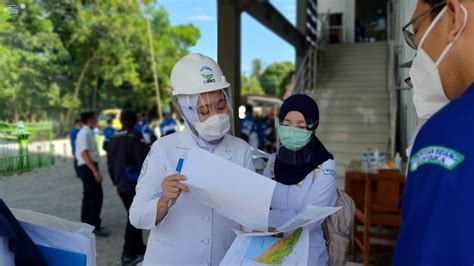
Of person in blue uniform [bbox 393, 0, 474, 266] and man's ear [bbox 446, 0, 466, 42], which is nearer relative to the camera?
person in blue uniform [bbox 393, 0, 474, 266]

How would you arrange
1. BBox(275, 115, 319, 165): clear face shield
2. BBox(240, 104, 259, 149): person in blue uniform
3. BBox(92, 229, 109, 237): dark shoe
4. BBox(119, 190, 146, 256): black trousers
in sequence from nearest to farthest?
BBox(275, 115, 319, 165): clear face shield → BBox(119, 190, 146, 256): black trousers → BBox(92, 229, 109, 237): dark shoe → BBox(240, 104, 259, 149): person in blue uniform

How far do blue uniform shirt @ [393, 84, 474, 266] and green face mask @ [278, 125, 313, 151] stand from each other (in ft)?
2.76

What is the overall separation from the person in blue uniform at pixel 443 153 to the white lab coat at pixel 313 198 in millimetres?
647

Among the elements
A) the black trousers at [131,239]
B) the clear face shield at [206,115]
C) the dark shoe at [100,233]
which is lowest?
the dark shoe at [100,233]

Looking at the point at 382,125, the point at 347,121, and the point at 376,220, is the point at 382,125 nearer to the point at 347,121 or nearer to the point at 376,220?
the point at 347,121

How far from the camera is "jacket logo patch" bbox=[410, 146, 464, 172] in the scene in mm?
757

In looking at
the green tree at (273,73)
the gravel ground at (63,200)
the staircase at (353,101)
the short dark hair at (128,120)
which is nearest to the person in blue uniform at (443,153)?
the gravel ground at (63,200)

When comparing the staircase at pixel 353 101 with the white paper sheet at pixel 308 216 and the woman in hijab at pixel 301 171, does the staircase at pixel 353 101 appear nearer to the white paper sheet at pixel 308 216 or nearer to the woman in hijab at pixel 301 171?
the woman in hijab at pixel 301 171

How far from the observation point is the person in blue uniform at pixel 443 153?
0.75 meters

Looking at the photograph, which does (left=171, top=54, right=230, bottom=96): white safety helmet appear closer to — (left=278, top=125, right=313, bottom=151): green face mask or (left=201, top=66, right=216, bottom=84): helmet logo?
(left=201, top=66, right=216, bottom=84): helmet logo

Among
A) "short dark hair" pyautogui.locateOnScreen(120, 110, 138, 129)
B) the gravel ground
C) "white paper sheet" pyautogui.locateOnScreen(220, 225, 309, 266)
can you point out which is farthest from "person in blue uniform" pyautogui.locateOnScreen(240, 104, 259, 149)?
"white paper sheet" pyautogui.locateOnScreen(220, 225, 309, 266)

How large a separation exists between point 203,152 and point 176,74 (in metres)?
0.43

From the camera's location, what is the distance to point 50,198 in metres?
7.04

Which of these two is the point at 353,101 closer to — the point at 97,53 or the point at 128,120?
the point at 128,120
